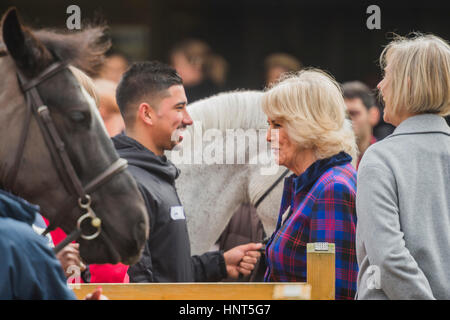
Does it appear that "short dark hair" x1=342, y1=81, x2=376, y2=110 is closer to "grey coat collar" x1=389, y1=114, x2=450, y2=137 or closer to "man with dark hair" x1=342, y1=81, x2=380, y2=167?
"man with dark hair" x1=342, y1=81, x2=380, y2=167

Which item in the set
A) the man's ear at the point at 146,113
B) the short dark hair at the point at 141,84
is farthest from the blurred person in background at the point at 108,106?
the man's ear at the point at 146,113

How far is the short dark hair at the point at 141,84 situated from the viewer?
2885mm

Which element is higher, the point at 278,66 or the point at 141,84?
the point at 141,84

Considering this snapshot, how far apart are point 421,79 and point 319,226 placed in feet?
2.19

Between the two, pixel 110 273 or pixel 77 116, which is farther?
pixel 110 273

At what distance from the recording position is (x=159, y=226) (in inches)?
98.2

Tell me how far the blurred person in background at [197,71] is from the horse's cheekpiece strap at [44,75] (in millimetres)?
3440

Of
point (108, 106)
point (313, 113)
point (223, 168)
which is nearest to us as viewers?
point (313, 113)

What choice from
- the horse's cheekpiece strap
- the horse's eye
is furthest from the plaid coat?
the horse's cheekpiece strap

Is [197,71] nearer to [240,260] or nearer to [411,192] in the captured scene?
[240,260]

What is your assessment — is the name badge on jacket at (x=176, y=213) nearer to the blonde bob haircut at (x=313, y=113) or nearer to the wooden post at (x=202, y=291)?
the blonde bob haircut at (x=313, y=113)

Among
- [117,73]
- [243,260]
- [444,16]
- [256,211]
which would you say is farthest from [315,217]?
[444,16]

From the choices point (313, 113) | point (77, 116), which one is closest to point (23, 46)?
point (77, 116)

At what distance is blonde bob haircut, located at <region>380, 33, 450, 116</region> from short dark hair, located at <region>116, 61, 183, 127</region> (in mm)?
1226
